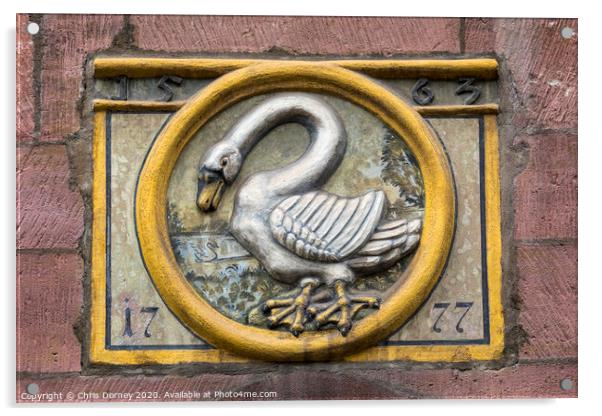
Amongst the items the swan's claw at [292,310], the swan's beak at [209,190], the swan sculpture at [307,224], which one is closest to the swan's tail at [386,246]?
the swan sculpture at [307,224]

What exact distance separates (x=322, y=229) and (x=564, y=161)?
1.04 metres

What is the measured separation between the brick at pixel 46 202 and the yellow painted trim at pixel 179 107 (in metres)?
0.26

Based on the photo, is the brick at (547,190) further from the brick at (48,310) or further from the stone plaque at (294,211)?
the brick at (48,310)

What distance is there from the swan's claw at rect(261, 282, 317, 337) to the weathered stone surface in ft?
0.64

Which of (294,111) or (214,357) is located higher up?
(294,111)

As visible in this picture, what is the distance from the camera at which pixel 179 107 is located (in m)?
5.37

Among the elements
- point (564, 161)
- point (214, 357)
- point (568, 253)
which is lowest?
point (214, 357)

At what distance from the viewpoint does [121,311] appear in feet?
17.3

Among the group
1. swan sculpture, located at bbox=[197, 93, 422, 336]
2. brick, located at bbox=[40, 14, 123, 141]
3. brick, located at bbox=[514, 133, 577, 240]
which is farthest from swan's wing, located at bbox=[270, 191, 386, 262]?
brick, located at bbox=[40, 14, 123, 141]

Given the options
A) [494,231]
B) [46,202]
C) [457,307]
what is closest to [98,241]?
[46,202]

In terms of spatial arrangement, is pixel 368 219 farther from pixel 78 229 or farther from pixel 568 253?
pixel 78 229

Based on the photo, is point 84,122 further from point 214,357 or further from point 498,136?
point 498,136

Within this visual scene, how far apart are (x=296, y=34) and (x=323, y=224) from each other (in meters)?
0.80

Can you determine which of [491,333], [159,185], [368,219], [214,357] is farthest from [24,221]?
[491,333]
